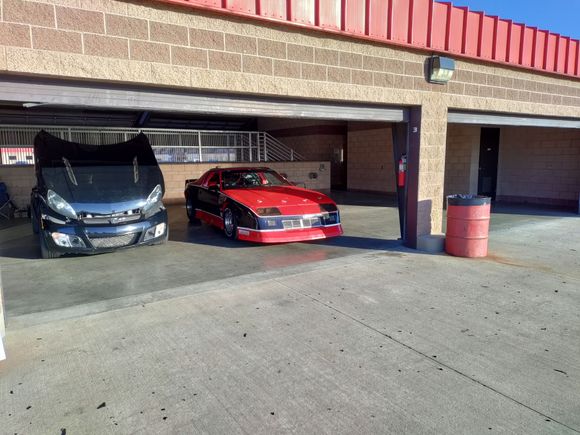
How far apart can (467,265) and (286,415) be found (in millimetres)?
4356

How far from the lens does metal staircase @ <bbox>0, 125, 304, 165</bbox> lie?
12.8m

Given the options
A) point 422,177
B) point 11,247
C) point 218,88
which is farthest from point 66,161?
point 422,177

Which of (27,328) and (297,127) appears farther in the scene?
(297,127)

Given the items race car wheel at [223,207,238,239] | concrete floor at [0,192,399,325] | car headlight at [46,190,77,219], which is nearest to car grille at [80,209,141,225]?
car headlight at [46,190,77,219]

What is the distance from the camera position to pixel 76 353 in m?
3.46

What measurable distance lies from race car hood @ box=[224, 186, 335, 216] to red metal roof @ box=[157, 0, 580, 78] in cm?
286

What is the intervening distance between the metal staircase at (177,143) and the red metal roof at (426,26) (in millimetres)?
10032

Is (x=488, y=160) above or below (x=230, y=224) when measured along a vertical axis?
above

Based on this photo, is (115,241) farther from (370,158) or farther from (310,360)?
(370,158)

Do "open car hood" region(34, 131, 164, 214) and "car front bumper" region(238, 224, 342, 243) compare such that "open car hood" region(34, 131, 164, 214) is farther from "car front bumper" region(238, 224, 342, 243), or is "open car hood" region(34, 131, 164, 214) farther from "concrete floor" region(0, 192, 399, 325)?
"car front bumper" region(238, 224, 342, 243)

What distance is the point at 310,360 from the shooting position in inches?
130

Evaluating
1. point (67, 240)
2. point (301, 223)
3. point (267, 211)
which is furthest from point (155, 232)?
point (301, 223)

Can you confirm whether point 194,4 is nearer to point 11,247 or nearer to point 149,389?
point 149,389

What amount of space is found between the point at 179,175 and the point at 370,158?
780 cm
